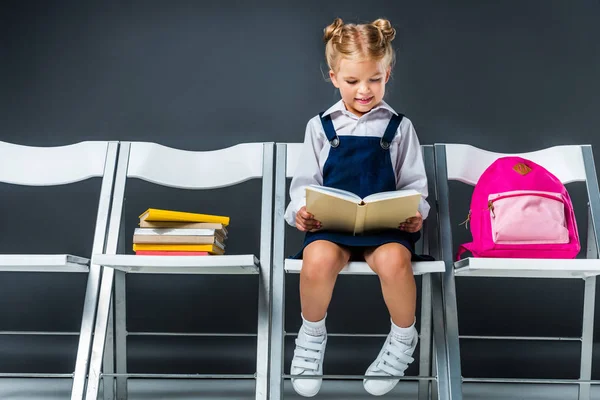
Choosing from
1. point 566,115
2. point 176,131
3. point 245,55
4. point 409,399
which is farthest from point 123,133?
point 566,115

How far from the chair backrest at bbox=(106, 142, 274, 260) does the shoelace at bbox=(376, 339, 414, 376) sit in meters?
0.59

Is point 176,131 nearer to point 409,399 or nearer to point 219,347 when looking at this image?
point 219,347

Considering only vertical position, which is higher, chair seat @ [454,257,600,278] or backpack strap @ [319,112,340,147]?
backpack strap @ [319,112,340,147]

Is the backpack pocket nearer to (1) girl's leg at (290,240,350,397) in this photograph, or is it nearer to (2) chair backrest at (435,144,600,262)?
(2) chair backrest at (435,144,600,262)

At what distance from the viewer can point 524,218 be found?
170 centimetres

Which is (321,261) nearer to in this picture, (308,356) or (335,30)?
(308,356)

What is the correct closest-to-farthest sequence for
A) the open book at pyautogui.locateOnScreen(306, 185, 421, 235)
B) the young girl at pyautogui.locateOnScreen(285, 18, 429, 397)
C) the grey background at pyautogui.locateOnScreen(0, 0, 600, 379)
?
the open book at pyautogui.locateOnScreen(306, 185, 421, 235)
the young girl at pyautogui.locateOnScreen(285, 18, 429, 397)
the grey background at pyautogui.locateOnScreen(0, 0, 600, 379)

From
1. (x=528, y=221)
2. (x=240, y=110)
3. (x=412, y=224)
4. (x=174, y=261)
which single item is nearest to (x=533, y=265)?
(x=528, y=221)

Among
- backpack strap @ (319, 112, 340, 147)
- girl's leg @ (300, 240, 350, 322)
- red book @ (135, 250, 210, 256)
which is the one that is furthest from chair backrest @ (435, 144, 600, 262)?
red book @ (135, 250, 210, 256)

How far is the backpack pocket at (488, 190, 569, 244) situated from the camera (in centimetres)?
169

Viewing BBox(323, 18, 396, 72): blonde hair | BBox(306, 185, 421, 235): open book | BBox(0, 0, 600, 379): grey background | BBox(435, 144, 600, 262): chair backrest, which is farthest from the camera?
BBox(0, 0, 600, 379): grey background

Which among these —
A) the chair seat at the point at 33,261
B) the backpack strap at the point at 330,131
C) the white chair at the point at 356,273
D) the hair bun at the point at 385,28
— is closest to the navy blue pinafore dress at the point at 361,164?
the backpack strap at the point at 330,131

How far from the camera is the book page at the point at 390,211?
151 centimetres

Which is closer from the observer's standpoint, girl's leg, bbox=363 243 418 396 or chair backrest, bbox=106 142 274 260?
girl's leg, bbox=363 243 418 396
